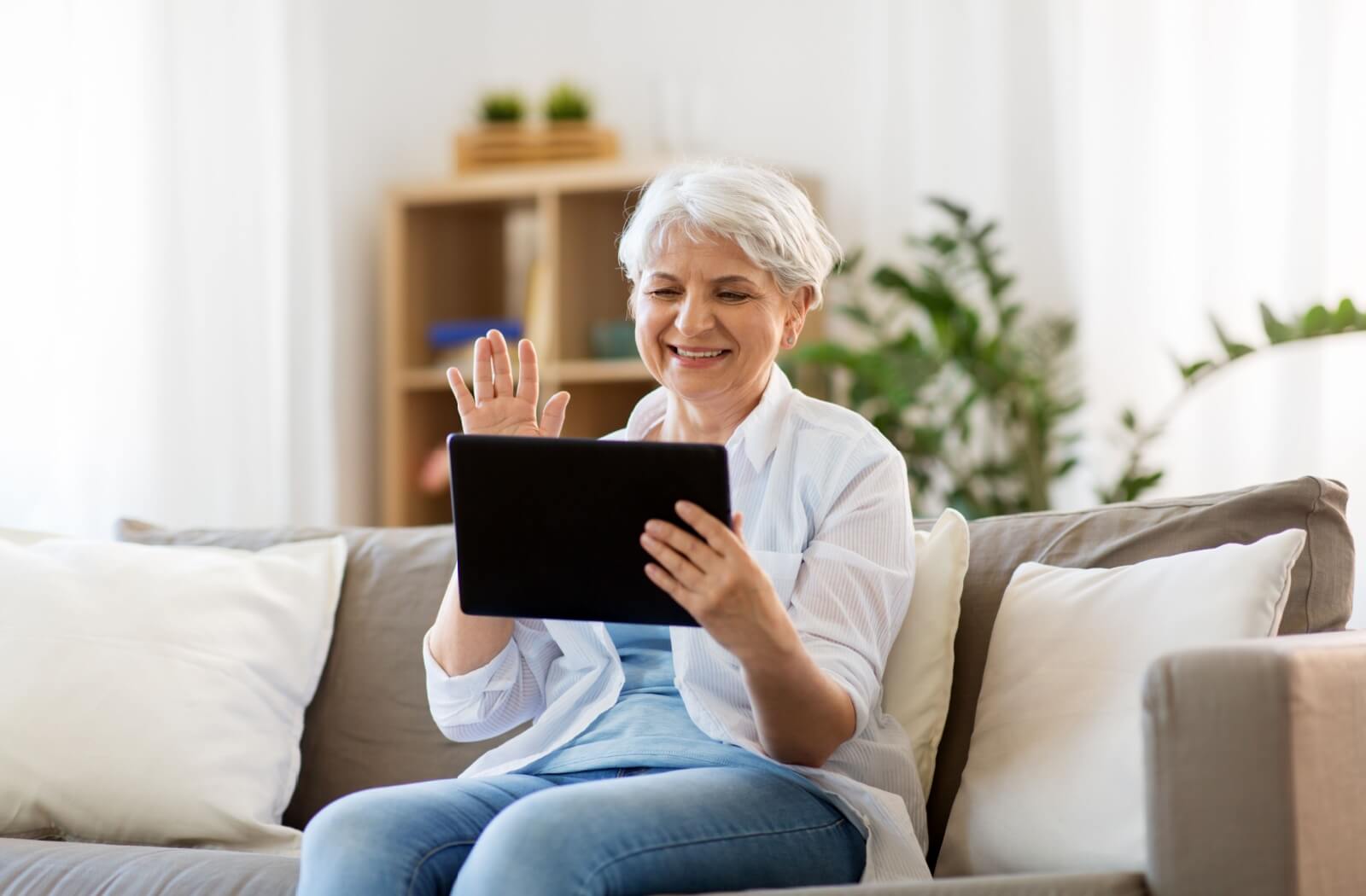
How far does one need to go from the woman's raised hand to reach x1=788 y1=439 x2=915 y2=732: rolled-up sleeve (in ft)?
1.01

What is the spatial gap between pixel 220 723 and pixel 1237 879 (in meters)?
1.20

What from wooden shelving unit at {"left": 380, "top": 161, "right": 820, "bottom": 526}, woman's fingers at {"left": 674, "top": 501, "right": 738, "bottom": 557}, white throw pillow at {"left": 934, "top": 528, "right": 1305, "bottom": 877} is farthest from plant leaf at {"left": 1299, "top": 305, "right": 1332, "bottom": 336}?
wooden shelving unit at {"left": 380, "top": 161, "right": 820, "bottom": 526}

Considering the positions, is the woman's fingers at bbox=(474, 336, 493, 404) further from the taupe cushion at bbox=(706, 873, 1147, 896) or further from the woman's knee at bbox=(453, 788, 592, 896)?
the taupe cushion at bbox=(706, 873, 1147, 896)

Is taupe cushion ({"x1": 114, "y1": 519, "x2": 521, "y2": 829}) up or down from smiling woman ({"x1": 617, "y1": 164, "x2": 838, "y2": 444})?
down

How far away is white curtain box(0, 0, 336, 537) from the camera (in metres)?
2.82

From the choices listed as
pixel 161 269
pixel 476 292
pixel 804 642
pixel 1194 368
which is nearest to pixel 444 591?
pixel 804 642

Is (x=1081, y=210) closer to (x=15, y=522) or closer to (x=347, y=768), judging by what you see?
(x=347, y=768)

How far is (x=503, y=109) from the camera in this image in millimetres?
3688

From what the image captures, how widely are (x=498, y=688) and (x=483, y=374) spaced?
342 mm

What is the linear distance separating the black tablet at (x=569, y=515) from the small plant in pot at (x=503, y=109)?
8.13 feet

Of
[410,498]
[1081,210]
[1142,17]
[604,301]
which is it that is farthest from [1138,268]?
[410,498]

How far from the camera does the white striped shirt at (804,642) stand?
4.68 feet

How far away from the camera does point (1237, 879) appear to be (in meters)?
1.15

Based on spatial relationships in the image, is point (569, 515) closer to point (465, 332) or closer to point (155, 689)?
point (155, 689)
